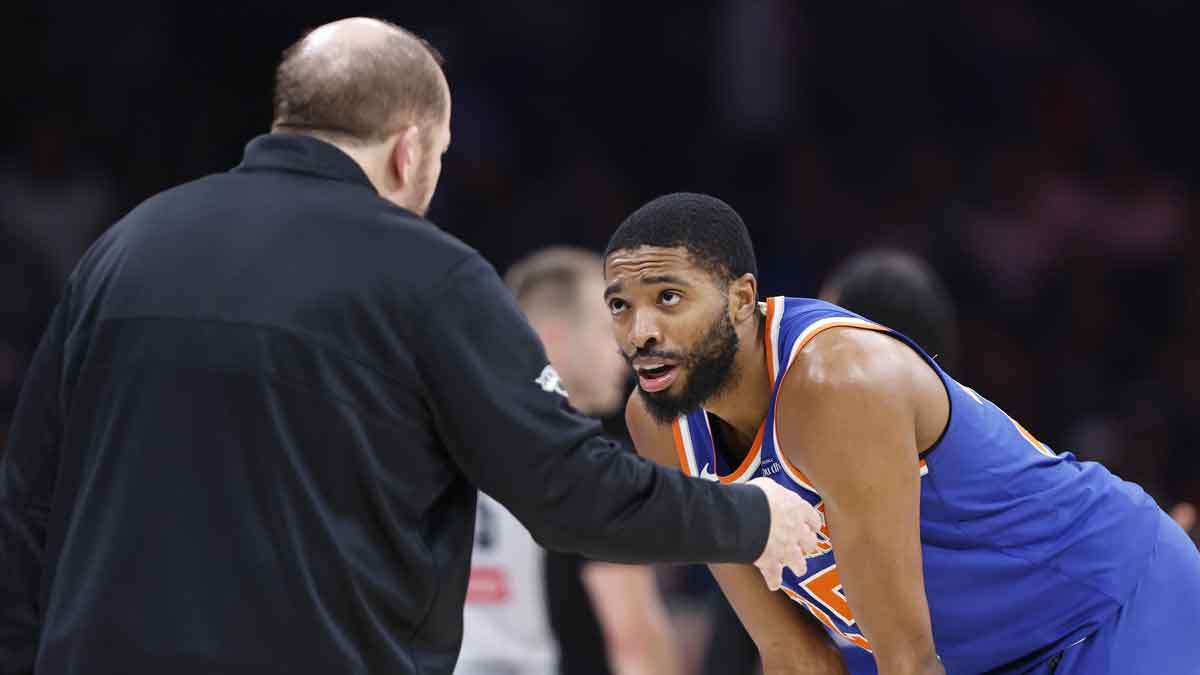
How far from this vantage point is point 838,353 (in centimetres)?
296

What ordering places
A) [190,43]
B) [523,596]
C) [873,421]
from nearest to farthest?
[873,421], [523,596], [190,43]

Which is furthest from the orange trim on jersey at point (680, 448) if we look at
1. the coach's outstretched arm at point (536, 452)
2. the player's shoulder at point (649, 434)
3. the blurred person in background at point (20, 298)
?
the blurred person in background at point (20, 298)

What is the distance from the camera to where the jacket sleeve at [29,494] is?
8.33ft

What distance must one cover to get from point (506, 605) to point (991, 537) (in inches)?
69.9

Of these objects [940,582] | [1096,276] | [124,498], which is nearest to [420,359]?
[124,498]

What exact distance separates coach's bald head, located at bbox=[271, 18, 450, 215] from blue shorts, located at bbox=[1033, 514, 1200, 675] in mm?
1622

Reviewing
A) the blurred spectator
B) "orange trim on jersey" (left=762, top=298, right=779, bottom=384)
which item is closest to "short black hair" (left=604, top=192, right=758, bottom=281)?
"orange trim on jersey" (left=762, top=298, right=779, bottom=384)

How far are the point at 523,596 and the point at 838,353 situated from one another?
5.93 ft

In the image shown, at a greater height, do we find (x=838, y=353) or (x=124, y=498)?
(x=838, y=353)

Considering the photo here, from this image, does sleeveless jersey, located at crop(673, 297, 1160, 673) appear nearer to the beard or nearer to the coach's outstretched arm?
the beard

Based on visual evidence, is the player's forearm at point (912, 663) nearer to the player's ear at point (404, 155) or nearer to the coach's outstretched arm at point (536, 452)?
the coach's outstretched arm at point (536, 452)

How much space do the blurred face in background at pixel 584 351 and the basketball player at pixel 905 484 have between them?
4.41 feet

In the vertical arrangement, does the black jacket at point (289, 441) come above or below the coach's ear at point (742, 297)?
below

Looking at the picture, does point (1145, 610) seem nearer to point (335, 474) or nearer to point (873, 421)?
point (873, 421)
